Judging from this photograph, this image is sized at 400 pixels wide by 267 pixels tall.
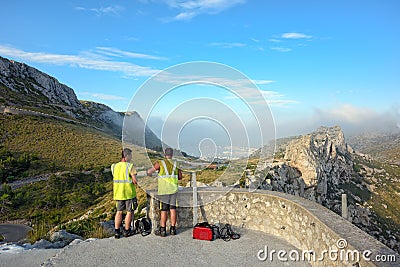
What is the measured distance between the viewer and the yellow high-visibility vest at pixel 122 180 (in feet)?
23.1

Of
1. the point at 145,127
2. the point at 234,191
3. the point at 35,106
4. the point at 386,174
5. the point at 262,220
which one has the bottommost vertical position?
the point at 386,174

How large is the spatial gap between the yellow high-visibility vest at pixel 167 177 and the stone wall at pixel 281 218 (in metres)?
0.35

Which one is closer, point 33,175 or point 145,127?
point 145,127

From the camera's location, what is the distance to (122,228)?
291 inches

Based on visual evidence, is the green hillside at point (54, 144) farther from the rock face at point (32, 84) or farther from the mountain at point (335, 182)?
the rock face at point (32, 84)

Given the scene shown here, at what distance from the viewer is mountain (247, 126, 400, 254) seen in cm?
3023

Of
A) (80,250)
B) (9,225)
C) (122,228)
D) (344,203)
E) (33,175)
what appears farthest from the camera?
(33,175)

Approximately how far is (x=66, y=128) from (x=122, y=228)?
58.4m

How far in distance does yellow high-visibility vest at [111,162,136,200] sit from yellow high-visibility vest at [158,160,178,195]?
0.64 metres

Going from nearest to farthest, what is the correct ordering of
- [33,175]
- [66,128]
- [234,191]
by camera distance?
[234,191], [33,175], [66,128]

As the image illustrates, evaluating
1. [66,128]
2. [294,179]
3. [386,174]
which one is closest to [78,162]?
[66,128]

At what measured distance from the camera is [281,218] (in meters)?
6.99

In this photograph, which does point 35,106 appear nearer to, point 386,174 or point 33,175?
point 33,175

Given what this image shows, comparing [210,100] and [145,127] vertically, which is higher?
[210,100]
